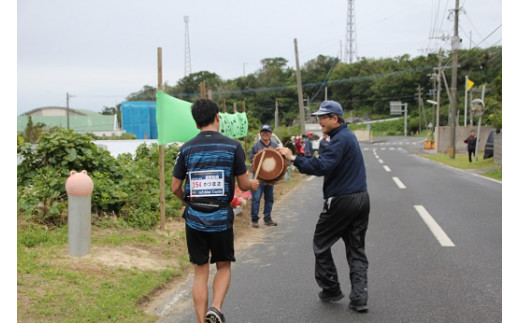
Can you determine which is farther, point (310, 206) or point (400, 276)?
point (310, 206)

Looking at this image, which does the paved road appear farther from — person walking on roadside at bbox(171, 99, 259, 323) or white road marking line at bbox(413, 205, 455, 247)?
person walking on roadside at bbox(171, 99, 259, 323)

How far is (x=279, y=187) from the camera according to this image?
15625 millimetres

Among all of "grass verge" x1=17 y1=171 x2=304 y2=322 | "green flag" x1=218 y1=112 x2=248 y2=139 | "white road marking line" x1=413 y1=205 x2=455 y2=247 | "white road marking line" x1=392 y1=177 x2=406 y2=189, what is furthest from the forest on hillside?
"grass verge" x1=17 y1=171 x2=304 y2=322

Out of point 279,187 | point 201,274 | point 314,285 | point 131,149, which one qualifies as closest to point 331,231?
point 314,285

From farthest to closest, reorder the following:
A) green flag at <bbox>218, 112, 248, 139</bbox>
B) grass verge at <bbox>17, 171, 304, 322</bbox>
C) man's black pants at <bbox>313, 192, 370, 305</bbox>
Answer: green flag at <bbox>218, 112, 248, 139</bbox>
man's black pants at <bbox>313, 192, 370, 305</bbox>
grass verge at <bbox>17, 171, 304, 322</bbox>

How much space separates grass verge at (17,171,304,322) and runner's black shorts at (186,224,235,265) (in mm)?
989

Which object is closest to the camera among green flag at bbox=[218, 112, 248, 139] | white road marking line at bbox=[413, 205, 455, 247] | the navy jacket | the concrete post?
the navy jacket

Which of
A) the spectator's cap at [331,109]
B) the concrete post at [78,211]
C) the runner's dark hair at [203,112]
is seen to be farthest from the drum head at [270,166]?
the concrete post at [78,211]

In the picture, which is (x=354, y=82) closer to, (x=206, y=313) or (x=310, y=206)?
(x=310, y=206)

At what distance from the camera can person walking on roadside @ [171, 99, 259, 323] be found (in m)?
3.71

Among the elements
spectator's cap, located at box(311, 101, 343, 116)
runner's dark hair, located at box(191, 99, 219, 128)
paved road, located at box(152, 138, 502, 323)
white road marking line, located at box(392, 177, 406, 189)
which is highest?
spectator's cap, located at box(311, 101, 343, 116)

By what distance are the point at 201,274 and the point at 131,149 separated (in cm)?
1426

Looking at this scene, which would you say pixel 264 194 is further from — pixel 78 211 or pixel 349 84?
pixel 349 84

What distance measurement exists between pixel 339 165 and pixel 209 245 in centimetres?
153
